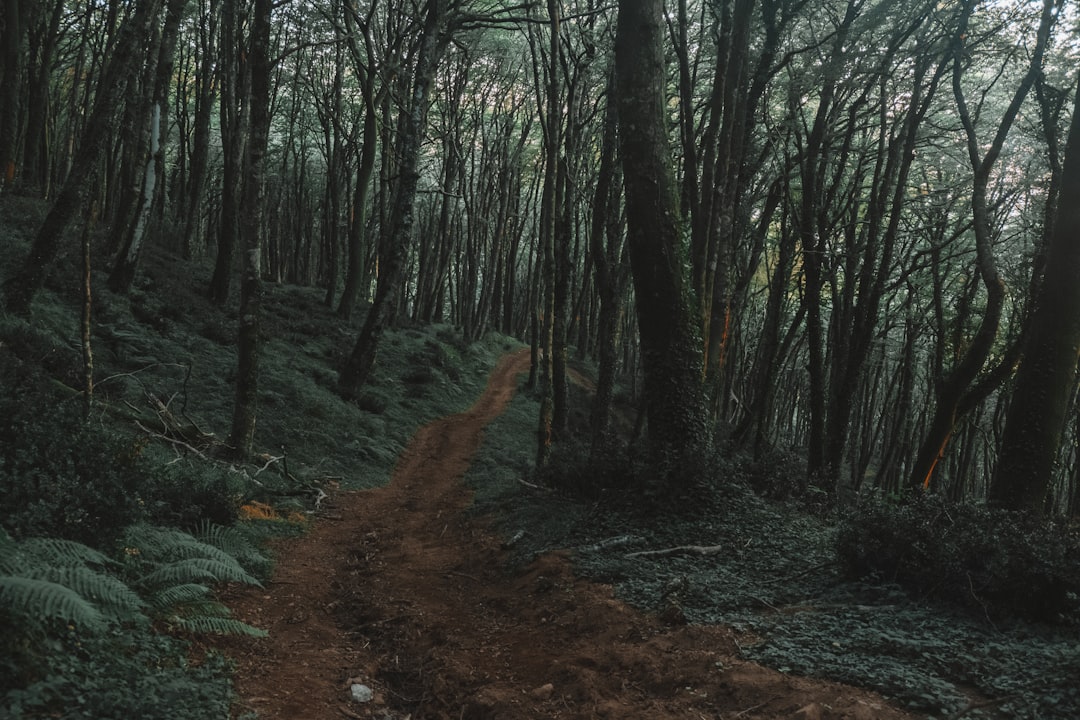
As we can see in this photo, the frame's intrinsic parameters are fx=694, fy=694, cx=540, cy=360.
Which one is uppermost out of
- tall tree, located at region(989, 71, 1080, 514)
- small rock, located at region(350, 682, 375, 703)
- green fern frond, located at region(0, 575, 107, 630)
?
tall tree, located at region(989, 71, 1080, 514)

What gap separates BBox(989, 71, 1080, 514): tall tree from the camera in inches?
287

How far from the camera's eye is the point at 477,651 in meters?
5.56

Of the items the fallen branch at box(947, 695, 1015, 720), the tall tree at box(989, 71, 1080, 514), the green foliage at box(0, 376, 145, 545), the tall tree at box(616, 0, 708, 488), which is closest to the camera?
the fallen branch at box(947, 695, 1015, 720)

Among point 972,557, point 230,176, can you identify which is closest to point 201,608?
point 972,557

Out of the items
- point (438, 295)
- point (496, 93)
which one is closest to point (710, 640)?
point (496, 93)

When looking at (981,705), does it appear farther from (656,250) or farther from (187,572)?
(656,250)

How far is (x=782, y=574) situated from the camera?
6262mm

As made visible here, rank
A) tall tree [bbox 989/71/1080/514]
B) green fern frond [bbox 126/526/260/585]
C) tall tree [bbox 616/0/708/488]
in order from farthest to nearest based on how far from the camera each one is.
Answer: tall tree [bbox 616/0/708/488] < tall tree [bbox 989/71/1080/514] < green fern frond [bbox 126/526/260/585]

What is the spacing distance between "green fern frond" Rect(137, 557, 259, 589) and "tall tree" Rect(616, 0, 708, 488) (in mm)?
4771

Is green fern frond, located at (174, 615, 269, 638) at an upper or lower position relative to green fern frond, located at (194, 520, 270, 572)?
upper

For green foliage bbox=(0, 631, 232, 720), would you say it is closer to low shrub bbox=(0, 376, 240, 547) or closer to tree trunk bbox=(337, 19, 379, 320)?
low shrub bbox=(0, 376, 240, 547)

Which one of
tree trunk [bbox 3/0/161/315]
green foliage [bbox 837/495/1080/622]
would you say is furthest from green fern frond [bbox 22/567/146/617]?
tree trunk [bbox 3/0/161/315]

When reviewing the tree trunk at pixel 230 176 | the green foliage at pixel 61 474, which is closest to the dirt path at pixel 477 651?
the green foliage at pixel 61 474

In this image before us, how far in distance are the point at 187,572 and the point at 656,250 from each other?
5955 mm
